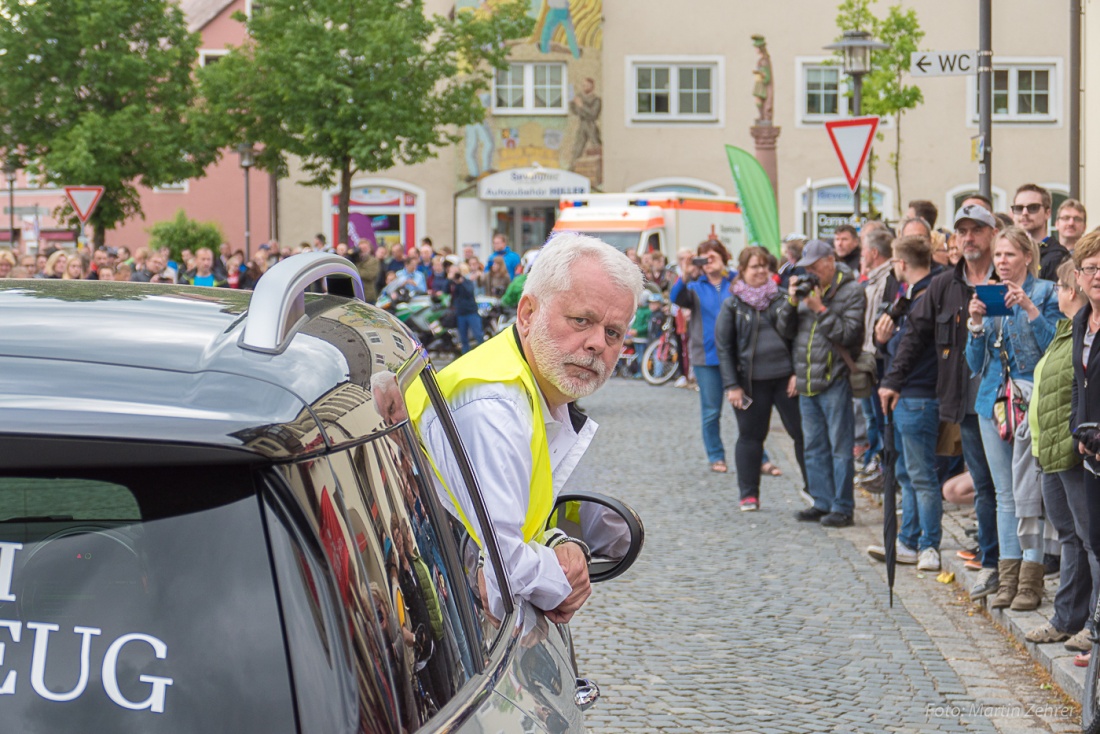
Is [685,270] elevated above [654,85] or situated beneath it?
situated beneath

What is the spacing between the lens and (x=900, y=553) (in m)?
8.85

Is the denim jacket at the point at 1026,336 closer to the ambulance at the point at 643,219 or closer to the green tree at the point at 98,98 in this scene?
the ambulance at the point at 643,219

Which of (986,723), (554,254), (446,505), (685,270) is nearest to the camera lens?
(446,505)

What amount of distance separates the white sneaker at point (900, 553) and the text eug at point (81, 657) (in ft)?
24.4

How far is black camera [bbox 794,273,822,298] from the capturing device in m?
10.0

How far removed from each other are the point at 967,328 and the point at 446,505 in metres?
5.79

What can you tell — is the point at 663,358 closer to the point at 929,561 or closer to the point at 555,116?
the point at 929,561

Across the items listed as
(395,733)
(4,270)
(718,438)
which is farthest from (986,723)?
(4,270)

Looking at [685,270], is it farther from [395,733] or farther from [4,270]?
[395,733]

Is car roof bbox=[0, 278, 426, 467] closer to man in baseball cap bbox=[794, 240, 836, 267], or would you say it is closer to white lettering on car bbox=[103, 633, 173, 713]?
white lettering on car bbox=[103, 633, 173, 713]

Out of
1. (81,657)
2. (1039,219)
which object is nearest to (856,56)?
(1039,219)

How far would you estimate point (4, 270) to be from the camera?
53.0 ft

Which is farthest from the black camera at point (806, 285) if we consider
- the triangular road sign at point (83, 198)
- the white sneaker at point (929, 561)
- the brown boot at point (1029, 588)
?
the triangular road sign at point (83, 198)

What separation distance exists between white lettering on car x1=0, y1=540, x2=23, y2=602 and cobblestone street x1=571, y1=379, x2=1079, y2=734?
3966 millimetres
